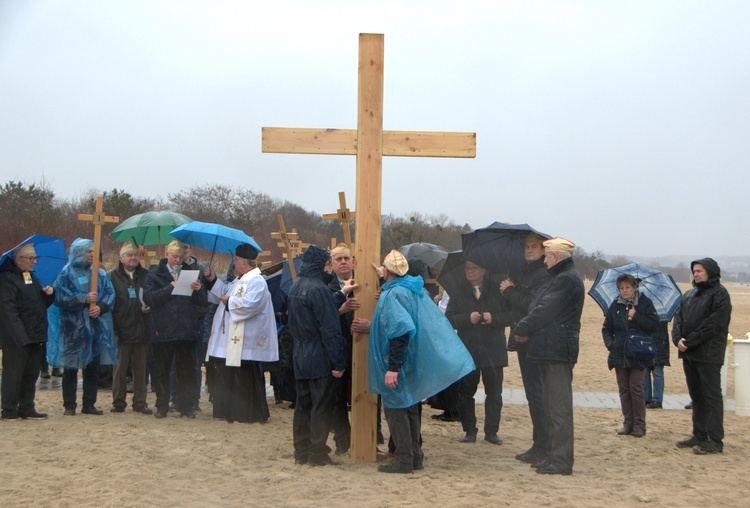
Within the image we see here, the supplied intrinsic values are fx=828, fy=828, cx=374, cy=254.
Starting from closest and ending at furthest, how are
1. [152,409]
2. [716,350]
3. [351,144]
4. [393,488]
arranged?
[393,488], [351,144], [716,350], [152,409]

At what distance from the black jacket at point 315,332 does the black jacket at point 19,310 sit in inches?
133

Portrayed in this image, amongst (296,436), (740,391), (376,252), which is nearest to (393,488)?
(296,436)

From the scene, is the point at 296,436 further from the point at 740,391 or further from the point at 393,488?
the point at 740,391

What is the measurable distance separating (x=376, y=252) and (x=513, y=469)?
7.27 ft

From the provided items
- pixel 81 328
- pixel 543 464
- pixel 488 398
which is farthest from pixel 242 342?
pixel 543 464

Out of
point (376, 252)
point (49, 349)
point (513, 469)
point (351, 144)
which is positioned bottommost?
point (513, 469)

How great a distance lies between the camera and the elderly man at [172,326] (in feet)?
30.0

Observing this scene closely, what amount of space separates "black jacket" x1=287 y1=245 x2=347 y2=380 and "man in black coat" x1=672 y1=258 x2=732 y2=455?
136 inches

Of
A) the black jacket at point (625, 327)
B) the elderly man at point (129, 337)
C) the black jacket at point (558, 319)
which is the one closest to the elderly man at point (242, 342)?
the elderly man at point (129, 337)

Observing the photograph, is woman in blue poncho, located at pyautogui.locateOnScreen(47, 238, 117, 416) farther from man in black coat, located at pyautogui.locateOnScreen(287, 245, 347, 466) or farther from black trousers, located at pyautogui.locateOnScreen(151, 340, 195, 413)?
man in black coat, located at pyautogui.locateOnScreen(287, 245, 347, 466)

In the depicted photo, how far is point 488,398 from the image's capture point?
27.6 feet

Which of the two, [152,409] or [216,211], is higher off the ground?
[216,211]

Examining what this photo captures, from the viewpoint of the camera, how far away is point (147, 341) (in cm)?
953

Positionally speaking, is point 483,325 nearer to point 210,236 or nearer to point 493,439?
point 493,439
